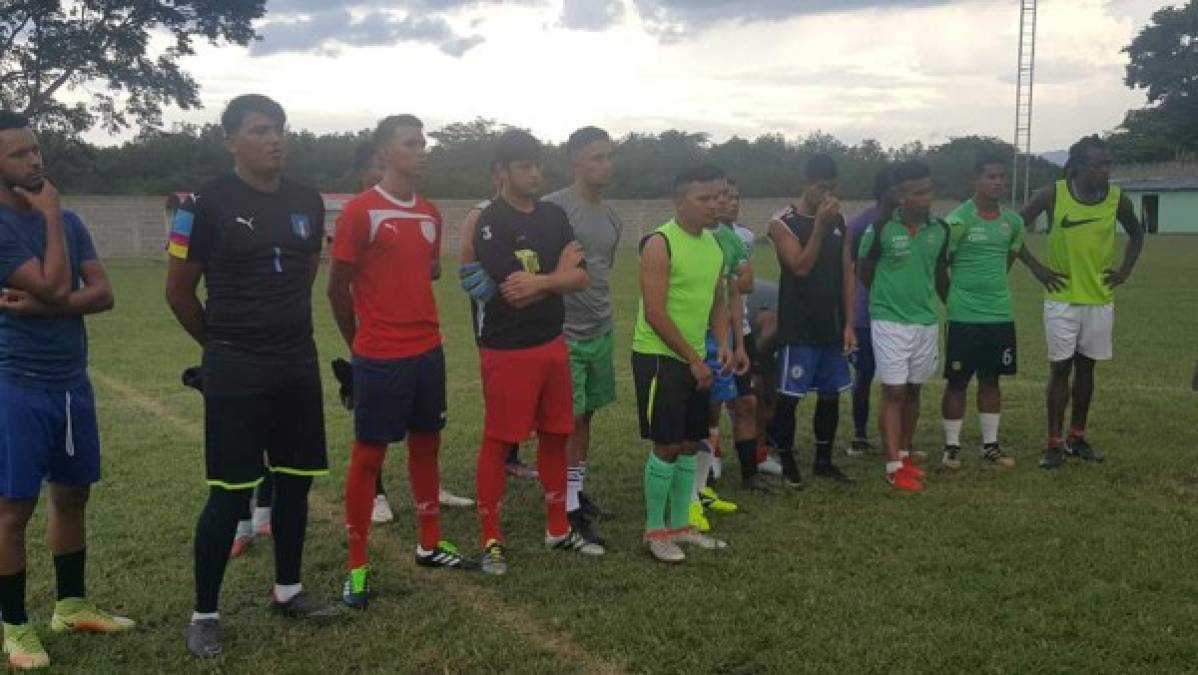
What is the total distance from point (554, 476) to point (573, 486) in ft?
1.83

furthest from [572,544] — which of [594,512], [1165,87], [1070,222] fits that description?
[1165,87]

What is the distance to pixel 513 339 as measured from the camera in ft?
17.2

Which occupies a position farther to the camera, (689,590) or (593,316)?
(593,316)

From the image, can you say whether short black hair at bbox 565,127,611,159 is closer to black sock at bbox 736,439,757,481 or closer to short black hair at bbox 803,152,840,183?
short black hair at bbox 803,152,840,183

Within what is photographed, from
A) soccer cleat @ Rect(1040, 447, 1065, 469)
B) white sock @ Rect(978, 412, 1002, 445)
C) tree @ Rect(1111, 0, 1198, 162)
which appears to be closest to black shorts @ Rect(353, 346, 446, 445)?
white sock @ Rect(978, 412, 1002, 445)

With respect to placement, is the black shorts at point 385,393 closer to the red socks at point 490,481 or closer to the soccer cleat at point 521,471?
the red socks at point 490,481

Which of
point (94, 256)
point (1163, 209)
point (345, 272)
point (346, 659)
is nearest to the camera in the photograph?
point (346, 659)

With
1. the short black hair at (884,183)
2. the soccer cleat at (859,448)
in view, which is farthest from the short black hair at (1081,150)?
the soccer cleat at (859,448)

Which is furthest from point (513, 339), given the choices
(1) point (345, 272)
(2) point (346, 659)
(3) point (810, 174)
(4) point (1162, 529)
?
(4) point (1162, 529)

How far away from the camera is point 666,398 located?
546 centimetres

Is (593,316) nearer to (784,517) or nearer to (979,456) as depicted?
(784,517)

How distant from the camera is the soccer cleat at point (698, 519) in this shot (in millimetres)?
5953

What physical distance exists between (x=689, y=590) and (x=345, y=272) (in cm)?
220

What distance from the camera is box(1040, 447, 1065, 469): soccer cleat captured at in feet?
23.8
